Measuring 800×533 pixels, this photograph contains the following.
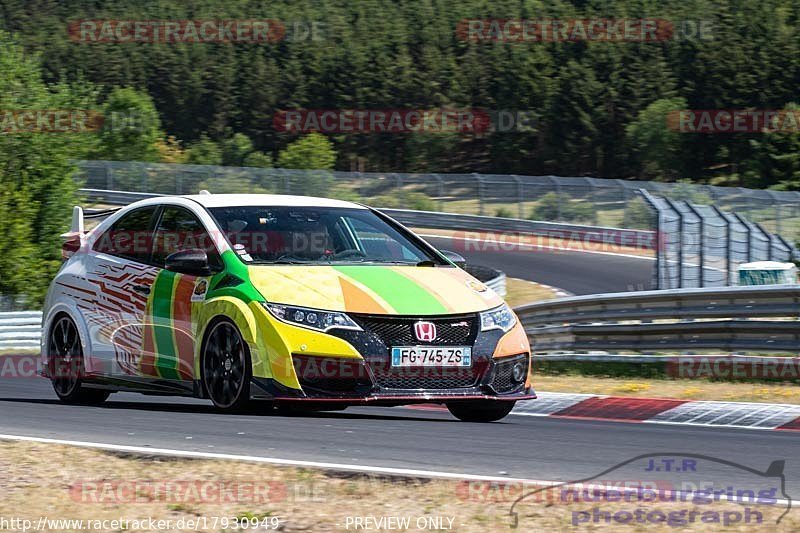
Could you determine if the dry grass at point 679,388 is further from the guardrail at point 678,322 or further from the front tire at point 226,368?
the front tire at point 226,368

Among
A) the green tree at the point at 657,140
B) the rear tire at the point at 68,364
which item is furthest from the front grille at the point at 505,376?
the green tree at the point at 657,140

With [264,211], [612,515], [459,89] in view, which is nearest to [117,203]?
[264,211]

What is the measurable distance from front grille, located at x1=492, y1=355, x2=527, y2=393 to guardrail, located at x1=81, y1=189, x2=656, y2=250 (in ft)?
90.2

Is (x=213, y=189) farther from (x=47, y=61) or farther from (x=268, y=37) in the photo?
(x=47, y=61)

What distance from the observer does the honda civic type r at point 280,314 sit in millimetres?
7734

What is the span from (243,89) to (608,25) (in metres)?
33.0

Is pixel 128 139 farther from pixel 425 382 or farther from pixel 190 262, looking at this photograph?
pixel 425 382

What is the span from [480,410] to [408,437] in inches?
50.9

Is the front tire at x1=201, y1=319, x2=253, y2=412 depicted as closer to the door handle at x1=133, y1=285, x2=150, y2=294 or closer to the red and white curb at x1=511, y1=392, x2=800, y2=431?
the door handle at x1=133, y1=285, x2=150, y2=294

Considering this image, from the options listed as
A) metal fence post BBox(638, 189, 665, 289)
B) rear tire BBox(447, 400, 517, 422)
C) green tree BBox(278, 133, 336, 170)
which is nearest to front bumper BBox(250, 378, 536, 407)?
rear tire BBox(447, 400, 517, 422)

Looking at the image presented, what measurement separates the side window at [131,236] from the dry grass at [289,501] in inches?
113

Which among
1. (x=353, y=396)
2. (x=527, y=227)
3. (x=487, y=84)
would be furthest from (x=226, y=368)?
(x=487, y=84)

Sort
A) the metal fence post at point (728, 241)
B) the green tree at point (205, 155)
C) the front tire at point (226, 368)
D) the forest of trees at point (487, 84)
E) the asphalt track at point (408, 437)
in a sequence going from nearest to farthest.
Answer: the asphalt track at point (408, 437) < the front tire at point (226, 368) < the metal fence post at point (728, 241) < the forest of trees at point (487, 84) < the green tree at point (205, 155)

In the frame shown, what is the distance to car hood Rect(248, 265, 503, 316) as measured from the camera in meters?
7.80
